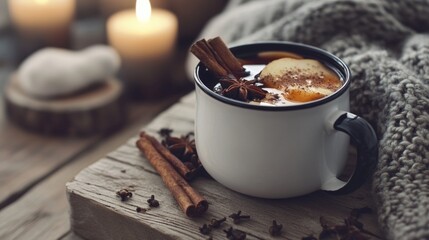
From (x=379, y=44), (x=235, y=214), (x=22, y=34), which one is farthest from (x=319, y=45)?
(x=22, y=34)

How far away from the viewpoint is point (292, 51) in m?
0.71

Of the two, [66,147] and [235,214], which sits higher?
[235,214]

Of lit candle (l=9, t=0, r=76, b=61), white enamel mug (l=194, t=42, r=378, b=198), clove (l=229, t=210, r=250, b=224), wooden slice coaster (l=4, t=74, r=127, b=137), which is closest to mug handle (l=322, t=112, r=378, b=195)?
white enamel mug (l=194, t=42, r=378, b=198)

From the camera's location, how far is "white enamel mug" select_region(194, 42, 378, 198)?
587 millimetres

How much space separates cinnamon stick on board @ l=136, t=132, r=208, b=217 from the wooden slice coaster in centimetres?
30

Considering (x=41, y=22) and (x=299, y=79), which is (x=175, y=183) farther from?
(x=41, y=22)

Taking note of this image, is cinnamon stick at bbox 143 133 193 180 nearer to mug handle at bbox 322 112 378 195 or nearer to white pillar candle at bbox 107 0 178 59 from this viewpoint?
mug handle at bbox 322 112 378 195

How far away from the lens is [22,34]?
1245mm

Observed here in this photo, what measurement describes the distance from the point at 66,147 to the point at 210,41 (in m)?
0.42

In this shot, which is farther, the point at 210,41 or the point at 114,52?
the point at 114,52

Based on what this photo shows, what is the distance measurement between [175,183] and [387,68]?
0.27m

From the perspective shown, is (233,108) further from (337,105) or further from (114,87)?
(114,87)

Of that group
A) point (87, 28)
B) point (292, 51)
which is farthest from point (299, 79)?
point (87, 28)

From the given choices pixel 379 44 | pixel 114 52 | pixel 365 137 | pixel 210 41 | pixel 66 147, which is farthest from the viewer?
pixel 114 52
